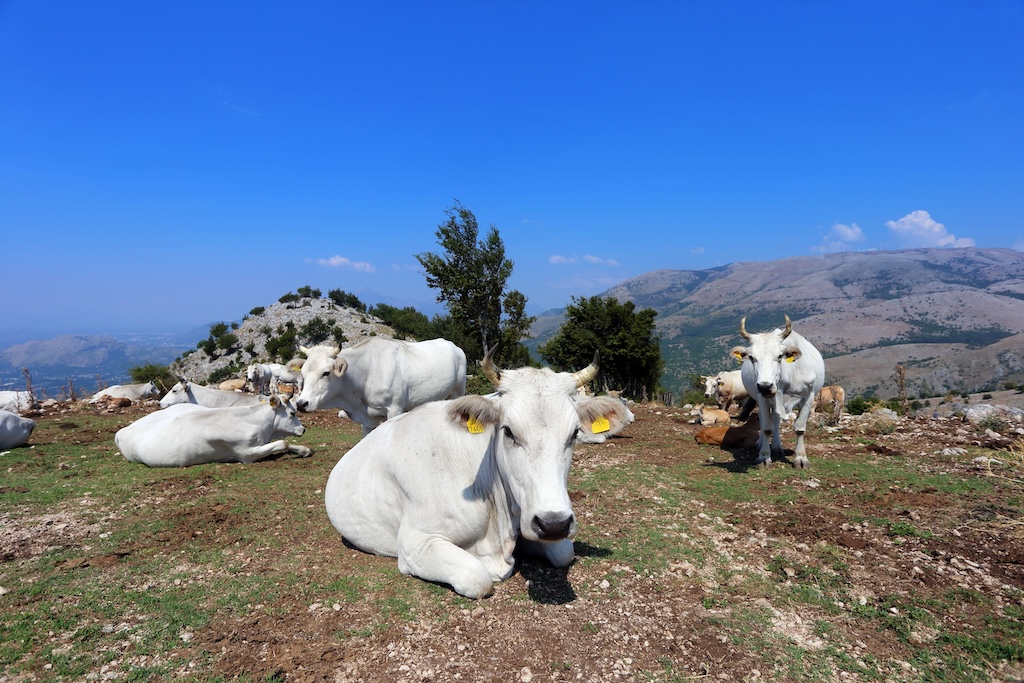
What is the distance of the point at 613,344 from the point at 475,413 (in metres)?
32.0

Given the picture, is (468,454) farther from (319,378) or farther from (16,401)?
(16,401)

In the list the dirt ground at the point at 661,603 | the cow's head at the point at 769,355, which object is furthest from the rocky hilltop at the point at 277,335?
the dirt ground at the point at 661,603

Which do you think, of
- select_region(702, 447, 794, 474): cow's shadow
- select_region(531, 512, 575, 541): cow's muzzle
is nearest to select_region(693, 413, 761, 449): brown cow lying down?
select_region(702, 447, 794, 474): cow's shadow

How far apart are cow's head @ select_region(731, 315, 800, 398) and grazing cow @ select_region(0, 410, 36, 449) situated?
13.6m

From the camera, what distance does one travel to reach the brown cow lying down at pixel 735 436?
32.5 feet

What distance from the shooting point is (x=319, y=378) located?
8914mm

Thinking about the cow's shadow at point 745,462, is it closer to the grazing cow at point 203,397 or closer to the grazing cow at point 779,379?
the grazing cow at point 779,379

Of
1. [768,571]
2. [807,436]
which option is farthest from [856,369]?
[768,571]

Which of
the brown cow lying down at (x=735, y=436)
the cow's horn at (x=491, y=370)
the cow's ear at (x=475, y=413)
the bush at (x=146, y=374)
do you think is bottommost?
the bush at (x=146, y=374)

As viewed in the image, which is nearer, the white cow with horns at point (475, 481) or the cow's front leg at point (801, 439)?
the white cow with horns at point (475, 481)

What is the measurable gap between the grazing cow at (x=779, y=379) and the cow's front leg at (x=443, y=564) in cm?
581

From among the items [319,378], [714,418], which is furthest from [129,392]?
[714,418]

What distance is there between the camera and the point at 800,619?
4.02 meters

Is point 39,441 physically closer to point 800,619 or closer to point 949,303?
point 800,619
